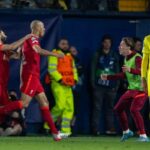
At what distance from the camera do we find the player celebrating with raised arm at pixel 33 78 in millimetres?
15352

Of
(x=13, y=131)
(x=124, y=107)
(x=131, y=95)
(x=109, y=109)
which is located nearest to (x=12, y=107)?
(x=124, y=107)

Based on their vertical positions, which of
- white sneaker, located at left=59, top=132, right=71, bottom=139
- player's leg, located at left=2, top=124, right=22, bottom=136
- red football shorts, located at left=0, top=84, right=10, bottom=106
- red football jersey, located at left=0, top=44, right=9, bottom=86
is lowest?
white sneaker, located at left=59, top=132, right=71, bottom=139

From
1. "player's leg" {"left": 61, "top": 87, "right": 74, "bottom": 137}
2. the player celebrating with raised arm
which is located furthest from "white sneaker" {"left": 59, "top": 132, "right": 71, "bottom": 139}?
the player celebrating with raised arm

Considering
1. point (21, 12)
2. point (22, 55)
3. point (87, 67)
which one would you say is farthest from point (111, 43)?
point (22, 55)

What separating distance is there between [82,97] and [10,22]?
8.19 ft

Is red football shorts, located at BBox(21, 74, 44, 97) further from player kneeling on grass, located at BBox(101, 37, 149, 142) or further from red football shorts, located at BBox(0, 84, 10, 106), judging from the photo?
player kneeling on grass, located at BBox(101, 37, 149, 142)

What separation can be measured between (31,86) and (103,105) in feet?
16.0

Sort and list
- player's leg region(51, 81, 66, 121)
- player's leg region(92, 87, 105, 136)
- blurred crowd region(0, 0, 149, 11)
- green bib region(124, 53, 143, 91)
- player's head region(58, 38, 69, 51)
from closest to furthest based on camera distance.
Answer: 1. green bib region(124, 53, 143, 91)
2. player's head region(58, 38, 69, 51)
3. player's leg region(51, 81, 66, 121)
4. blurred crowd region(0, 0, 149, 11)
5. player's leg region(92, 87, 105, 136)

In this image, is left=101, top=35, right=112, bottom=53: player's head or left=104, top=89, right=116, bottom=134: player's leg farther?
left=104, top=89, right=116, bottom=134: player's leg

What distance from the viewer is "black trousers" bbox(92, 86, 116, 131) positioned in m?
19.7

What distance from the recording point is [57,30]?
19.2 meters

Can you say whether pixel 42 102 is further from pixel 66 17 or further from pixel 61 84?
pixel 66 17

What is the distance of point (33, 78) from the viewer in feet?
50.7

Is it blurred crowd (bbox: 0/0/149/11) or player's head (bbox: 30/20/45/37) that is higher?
blurred crowd (bbox: 0/0/149/11)
